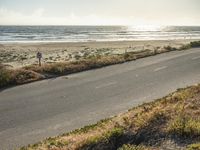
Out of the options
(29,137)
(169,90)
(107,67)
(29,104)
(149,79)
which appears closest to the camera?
(29,137)

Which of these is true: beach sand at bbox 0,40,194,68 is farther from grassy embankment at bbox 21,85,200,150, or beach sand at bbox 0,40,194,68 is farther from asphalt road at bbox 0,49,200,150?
grassy embankment at bbox 21,85,200,150

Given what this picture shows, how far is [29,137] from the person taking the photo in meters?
13.3

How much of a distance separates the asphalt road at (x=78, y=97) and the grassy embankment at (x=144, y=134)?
61.8 inches

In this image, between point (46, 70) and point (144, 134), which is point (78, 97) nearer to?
point (46, 70)

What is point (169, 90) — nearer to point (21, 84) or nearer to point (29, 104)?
point (29, 104)

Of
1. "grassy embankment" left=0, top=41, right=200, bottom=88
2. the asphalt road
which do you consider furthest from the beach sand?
the asphalt road

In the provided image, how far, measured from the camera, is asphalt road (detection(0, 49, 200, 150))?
47.1 ft

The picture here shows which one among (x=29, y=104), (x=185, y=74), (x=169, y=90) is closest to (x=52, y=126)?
(x=29, y=104)

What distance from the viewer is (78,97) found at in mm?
19359

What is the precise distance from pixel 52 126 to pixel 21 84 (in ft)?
30.6

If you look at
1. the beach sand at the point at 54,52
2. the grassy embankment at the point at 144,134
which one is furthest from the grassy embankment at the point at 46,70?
the grassy embankment at the point at 144,134

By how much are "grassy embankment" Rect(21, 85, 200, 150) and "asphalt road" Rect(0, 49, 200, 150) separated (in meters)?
1.57

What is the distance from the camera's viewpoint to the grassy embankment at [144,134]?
995 cm

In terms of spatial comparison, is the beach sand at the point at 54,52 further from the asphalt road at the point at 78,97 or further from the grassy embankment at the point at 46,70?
the asphalt road at the point at 78,97
